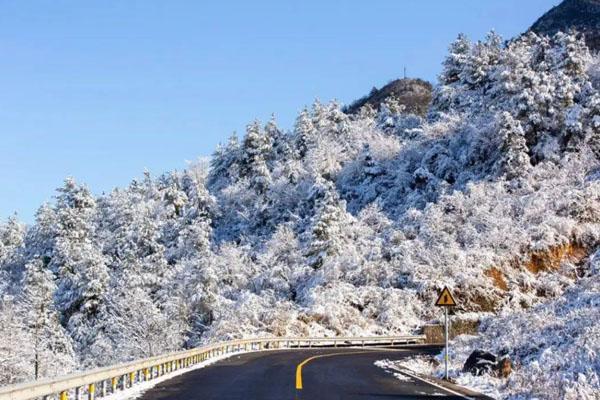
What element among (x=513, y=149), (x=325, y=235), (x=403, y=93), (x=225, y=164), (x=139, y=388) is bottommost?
(x=139, y=388)

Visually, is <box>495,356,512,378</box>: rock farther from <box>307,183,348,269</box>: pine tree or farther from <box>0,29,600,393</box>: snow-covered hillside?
<box>307,183,348,269</box>: pine tree

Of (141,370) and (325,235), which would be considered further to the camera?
(325,235)

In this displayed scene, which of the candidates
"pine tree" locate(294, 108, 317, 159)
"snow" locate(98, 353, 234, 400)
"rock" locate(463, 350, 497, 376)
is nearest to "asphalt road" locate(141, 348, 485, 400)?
"snow" locate(98, 353, 234, 400)

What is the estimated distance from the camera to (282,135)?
101625 mm

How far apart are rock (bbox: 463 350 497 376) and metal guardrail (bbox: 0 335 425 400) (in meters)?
9.68

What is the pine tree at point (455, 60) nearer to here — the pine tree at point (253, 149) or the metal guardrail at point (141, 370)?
the pine tree at point (253, 149)

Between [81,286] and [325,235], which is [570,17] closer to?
[325,235]

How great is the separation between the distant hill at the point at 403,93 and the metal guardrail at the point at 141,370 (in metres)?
124

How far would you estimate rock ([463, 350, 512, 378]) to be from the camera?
19.0 metres

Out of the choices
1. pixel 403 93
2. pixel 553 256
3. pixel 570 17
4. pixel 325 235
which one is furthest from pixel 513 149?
pixel 403 93

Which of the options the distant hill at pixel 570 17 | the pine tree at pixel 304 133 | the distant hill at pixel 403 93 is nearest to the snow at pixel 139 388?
the pine tree at pixel 304 133

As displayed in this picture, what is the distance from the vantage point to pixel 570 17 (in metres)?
153

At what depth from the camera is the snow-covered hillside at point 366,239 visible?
50094 mm

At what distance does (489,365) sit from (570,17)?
153996 mm
